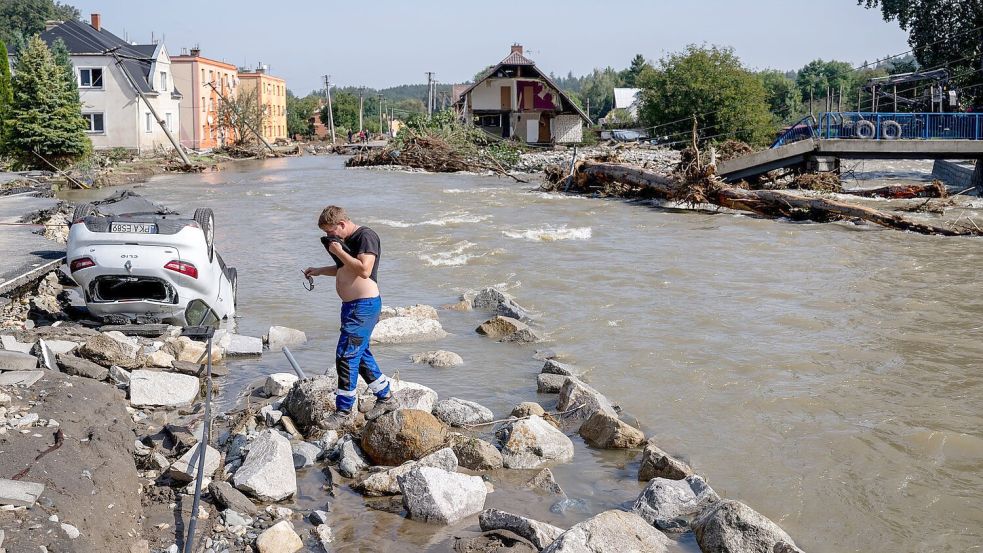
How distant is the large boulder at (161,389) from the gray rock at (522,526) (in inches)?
137

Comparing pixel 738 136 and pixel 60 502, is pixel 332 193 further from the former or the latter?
pixel 60 502

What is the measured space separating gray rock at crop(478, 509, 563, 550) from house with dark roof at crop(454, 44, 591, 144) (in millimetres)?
55308

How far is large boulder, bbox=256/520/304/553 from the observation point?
4.77m

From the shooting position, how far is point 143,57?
Result: 1949 inches

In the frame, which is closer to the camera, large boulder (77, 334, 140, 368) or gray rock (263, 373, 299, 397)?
gray rock (263, 373, 299, 397)

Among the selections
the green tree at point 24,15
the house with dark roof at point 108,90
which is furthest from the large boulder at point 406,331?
the green tree at point 24,15

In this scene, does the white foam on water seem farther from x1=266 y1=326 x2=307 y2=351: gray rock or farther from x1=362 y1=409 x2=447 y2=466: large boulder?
x1=362 y1=409 x2=447 y2=466: large boulder

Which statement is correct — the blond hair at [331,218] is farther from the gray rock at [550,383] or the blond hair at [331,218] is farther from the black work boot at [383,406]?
the gray rock at [550,383]

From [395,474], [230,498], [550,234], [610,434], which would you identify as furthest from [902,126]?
[230,498]

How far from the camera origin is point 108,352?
8.08m

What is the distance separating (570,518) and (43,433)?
3341 millimetres

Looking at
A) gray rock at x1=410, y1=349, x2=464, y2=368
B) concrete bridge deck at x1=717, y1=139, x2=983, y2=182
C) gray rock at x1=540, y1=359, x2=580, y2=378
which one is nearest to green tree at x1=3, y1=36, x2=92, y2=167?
concrete bridge deck at x1=717, y1=139, x2=983, y2=182

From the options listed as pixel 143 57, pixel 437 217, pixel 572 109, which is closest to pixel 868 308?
pixel 437 217

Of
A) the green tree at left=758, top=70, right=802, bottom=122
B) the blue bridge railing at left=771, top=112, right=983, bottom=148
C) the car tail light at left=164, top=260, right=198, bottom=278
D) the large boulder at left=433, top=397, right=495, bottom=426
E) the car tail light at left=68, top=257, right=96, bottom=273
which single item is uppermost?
the green tree at left=758, top=70, right=802, bottom=122
